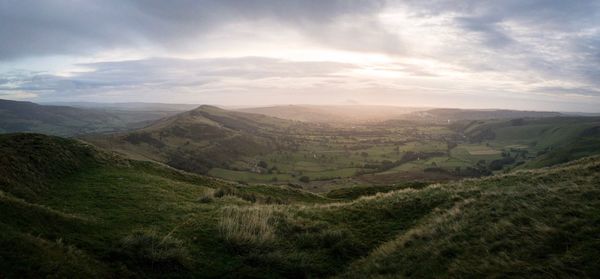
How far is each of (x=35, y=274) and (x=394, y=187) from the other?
28326mm

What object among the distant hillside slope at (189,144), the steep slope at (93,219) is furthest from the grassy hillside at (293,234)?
the distant hillside slope at (189,144)

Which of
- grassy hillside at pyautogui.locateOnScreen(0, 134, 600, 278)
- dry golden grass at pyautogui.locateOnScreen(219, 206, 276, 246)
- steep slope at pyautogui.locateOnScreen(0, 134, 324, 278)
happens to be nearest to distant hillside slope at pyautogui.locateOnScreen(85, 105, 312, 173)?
steep slope at pyautogui.locateOnScreen(0, 134, 324, 278)

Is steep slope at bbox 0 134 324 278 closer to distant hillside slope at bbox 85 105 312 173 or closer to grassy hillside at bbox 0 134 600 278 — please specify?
grassy hillside at bbox 0 134 600 278

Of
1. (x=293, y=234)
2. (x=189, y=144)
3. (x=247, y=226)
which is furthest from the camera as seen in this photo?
(x=189, y=144)

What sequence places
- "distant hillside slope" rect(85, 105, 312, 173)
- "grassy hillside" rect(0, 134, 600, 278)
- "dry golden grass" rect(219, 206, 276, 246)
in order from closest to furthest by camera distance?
"grassy hillside" rect(0, 134, 600, 278), "dry golden grass" rect(219, 206, 276, 246), "distant hillside slope" rect(85, 105, 312, 173)

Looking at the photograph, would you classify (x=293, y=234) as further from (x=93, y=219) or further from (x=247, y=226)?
(x=93, y=219)

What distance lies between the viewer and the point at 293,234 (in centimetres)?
1273

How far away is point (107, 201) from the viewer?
1535cm

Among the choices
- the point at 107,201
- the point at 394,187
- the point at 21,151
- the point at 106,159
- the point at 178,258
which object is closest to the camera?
the point at 178,258

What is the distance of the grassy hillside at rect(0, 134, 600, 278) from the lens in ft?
26.0

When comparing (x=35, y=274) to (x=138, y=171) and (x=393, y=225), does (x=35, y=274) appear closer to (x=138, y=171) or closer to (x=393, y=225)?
(x=393, y=225)

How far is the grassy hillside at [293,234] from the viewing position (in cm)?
791

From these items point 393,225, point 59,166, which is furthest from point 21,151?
point 393,225

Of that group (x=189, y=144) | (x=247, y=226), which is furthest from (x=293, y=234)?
(x=189, y=144)
